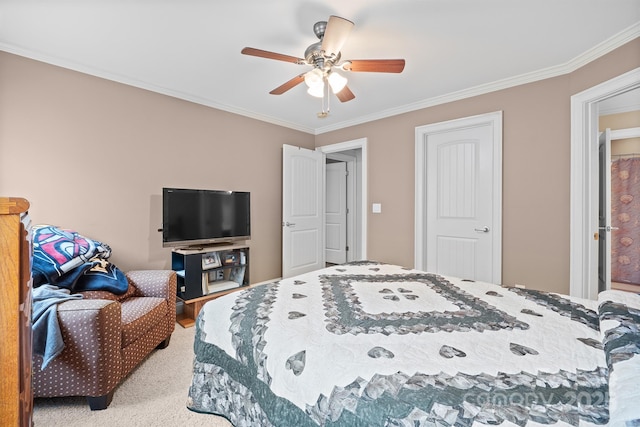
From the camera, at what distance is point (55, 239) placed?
1981mm

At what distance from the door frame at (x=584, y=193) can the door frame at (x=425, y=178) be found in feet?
1.83

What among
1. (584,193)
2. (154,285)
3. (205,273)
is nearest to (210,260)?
(205,273)

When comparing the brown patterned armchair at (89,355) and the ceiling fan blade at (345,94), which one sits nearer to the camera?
the brown patterned armchair at (89,355)

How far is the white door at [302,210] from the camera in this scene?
3.90m

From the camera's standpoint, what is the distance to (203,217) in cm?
300

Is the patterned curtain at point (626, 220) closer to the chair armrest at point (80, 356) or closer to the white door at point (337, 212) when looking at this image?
the white door at point (337, 212)

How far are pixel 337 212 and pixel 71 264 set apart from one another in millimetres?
4262

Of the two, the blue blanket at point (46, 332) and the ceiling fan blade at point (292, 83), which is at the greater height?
the ceiling fan blade at point (292, 83)

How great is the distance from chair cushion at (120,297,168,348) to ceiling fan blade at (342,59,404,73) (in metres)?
2.22

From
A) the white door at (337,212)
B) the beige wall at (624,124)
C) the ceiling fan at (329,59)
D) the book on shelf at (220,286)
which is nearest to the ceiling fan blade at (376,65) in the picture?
the ceiling fan at (329,59)

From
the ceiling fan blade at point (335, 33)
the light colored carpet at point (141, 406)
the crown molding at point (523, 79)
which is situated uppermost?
the crown molding at point (523, 79)

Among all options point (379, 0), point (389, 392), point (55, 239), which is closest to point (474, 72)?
point (379, 0)

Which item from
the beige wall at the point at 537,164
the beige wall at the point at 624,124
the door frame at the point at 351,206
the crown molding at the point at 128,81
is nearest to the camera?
the crown molding at the point at 128,81

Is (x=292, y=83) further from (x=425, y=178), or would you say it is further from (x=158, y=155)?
(x=425, y=178)
